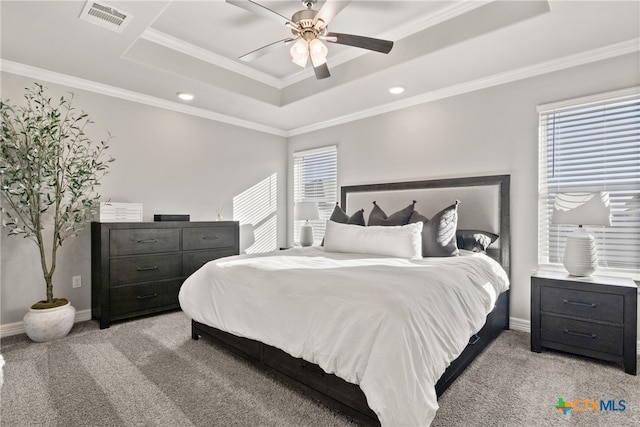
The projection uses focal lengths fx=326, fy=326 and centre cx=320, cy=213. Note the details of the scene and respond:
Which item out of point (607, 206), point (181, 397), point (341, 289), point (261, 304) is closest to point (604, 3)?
point (607, 206)

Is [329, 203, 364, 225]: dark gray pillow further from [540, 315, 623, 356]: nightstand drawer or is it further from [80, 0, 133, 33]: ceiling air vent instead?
[80, 0, 133, 33]: ceiling air vent

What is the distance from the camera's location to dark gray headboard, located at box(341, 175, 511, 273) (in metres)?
3.23

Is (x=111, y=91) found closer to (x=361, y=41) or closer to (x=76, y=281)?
(x=76, y=281)

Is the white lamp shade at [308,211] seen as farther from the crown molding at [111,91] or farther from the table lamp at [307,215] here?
the crown molding at [111,91]

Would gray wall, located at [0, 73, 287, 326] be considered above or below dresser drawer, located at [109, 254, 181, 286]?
above

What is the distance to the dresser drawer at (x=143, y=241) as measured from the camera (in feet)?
11.0

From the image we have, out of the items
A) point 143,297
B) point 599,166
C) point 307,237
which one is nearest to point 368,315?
point 599,166

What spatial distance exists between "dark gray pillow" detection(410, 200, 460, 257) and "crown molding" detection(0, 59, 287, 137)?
322 cm

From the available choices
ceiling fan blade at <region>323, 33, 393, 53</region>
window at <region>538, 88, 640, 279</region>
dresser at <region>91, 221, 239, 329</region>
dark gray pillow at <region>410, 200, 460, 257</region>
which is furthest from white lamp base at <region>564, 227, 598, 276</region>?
dresser at <region>91, 221, 239, 329</region>

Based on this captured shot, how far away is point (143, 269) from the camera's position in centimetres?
352

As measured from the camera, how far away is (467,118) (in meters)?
3.55

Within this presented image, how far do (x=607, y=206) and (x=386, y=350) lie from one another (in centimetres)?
216

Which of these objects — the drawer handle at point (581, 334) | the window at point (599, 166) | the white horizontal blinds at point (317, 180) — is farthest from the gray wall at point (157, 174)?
the drawer handle at point (581, 334)

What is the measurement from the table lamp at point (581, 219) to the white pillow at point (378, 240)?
1102 mm
